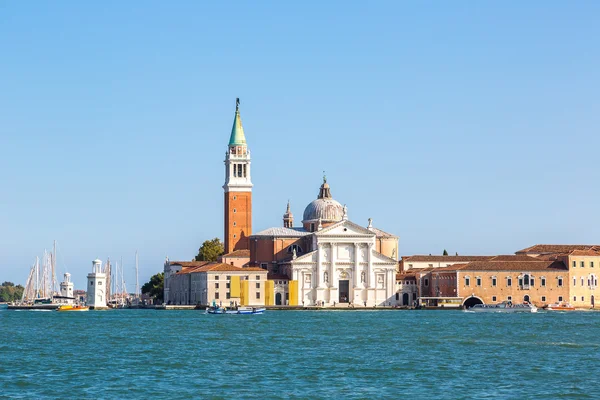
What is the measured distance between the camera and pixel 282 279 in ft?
312

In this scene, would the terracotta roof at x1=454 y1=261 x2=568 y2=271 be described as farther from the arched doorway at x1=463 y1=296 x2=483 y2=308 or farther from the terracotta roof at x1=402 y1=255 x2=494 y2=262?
the terracotta roof at x1=402 y1=255 x2=494 y2=262

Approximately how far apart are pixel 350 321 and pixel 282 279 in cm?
2787

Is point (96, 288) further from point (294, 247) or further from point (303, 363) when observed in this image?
point (303, 363)

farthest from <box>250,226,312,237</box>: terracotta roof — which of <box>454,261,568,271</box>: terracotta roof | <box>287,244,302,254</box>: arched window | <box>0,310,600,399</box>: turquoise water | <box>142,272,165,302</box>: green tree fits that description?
<box>0,310,600,399</box>: turquoise water

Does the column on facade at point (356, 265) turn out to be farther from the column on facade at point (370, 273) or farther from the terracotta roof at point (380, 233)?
the terracotta roof at point (380, 233)

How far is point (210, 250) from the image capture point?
372 feet

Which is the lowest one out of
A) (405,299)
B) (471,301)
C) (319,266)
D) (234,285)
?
(471,301)

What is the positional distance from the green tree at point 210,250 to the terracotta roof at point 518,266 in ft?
89.0

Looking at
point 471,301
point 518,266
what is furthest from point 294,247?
point 518,266

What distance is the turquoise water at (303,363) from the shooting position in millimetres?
29766

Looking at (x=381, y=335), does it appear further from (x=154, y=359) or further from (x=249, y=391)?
(x=249, y=391)

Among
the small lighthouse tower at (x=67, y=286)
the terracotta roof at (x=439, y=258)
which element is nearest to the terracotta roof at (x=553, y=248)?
the terracotta roof at (x=439, y=258)

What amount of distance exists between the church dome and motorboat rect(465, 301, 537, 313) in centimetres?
1769

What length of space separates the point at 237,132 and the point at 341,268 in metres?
16.9
